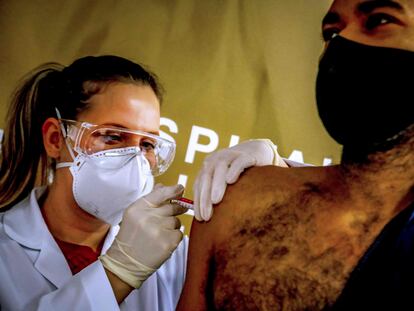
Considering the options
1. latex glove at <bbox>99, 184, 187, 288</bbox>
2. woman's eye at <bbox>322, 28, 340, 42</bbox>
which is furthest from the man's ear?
woman's eye at <bbox>322, 28, 340, 42</bbox>

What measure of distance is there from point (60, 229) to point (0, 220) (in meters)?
0.18

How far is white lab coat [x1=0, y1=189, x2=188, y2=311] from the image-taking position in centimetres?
105

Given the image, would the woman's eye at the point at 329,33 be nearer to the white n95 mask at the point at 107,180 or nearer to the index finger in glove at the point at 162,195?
the index finger in glove at the point at 162,195

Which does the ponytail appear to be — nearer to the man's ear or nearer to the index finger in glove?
the man's ear

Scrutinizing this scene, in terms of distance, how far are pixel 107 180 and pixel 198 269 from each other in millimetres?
495

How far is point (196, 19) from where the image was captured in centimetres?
203

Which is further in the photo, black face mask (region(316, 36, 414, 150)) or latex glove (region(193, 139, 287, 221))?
latex glove (region(193, 139, 287, 221))

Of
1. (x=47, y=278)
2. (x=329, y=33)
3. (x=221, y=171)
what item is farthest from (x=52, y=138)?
(x=329, y=33)

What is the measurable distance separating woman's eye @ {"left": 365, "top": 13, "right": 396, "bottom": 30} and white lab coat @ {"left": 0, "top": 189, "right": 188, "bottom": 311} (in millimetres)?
781

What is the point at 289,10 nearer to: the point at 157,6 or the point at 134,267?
the point at 157,6

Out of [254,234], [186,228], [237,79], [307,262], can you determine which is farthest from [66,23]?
[307,262]

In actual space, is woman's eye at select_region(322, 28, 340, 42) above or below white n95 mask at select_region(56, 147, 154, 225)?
above

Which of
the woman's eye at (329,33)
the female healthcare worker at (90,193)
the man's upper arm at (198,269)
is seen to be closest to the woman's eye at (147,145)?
the female healthcare worker at (90,193)

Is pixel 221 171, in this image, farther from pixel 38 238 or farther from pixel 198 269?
pixel 38 238
